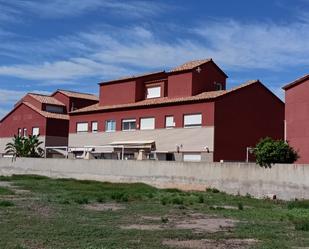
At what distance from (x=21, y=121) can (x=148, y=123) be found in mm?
25456

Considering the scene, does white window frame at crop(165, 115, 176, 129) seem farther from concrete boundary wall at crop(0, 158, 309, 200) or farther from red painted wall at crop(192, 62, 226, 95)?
concrete boundary wall at crop(0, 158, 309, 200)

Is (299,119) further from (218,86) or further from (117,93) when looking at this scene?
(117,93)

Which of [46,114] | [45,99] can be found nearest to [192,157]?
[46,114]

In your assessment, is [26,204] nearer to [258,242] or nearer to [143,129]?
[258,242]

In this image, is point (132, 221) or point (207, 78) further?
point (207, 78)

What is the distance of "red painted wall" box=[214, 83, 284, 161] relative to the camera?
48.3 meters

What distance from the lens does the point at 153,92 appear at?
58.1m

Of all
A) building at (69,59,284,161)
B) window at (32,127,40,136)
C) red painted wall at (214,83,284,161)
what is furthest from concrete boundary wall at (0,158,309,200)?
window at (32,127,40,136)

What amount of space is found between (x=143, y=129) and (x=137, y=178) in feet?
40.3

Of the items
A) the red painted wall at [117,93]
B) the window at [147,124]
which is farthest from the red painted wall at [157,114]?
the red painted wall at [117,93]

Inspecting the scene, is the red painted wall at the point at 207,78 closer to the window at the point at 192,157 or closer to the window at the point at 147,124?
the window at the point at 147,124

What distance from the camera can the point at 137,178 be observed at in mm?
43219

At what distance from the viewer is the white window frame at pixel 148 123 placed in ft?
177

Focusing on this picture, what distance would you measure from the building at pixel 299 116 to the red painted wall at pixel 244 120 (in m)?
8.99
